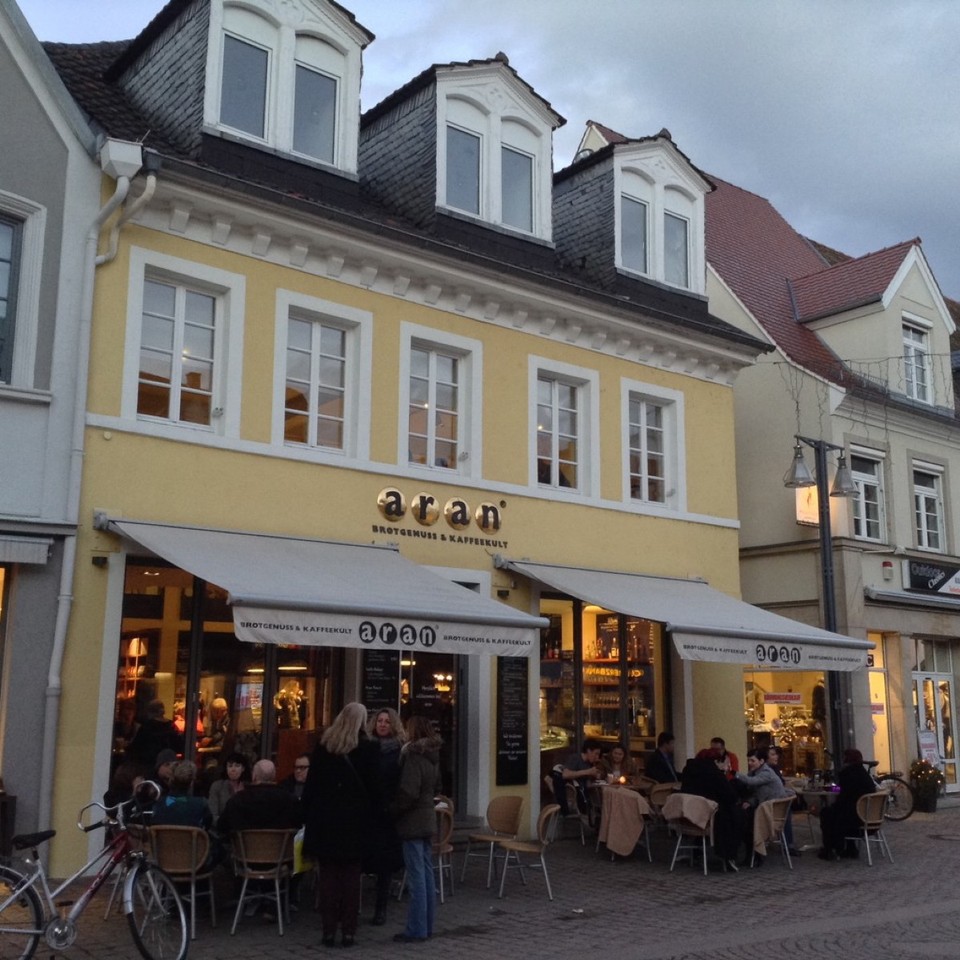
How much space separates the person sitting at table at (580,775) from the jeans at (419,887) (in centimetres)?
474

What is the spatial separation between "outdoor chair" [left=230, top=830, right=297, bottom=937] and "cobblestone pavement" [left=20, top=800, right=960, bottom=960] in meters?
0.25

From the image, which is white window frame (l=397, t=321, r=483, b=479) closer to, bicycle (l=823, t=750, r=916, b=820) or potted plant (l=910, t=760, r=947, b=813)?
bicycle (l=823, t=750, r=916, b=820)

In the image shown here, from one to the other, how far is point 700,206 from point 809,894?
389 inches

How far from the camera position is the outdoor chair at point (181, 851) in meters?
7.97

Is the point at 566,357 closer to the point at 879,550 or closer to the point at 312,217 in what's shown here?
the point at 312,217

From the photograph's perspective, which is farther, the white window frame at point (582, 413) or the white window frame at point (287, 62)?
the white window frame at point (582, 413)

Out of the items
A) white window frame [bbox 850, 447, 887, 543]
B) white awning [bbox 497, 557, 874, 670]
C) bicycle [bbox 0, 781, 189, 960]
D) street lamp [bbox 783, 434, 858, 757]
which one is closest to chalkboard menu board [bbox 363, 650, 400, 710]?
white awning [bbox 497, 557, 874, 670]

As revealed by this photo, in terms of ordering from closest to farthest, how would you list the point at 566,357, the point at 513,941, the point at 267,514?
the point at 513,941, the point at 267,514, the point at 566,357

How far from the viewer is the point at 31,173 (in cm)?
1027

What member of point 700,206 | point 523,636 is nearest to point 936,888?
point 523,636

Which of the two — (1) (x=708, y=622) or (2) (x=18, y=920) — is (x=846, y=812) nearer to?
(1) (x=708, y=622)

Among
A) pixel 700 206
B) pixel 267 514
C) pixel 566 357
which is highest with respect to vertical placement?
pixel 700 206

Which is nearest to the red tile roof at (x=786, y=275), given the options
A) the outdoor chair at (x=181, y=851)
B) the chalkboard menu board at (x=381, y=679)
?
the chalkboard menu board at (x=381, y=679)

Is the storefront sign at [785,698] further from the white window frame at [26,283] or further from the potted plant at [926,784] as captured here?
the white window frame at [26,283]
